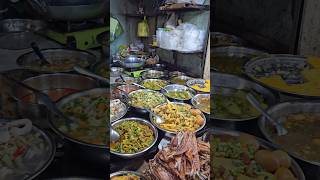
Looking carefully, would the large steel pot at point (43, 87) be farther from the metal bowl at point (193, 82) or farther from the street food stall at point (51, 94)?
the metal bowl at point (193, 82)

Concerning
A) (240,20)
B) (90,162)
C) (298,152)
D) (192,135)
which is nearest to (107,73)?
(90,162)

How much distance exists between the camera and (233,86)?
70cm

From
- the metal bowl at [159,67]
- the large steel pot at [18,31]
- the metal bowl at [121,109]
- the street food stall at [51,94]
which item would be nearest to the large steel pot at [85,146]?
the street food stall at [51,94]

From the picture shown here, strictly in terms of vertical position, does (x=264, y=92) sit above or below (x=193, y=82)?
above

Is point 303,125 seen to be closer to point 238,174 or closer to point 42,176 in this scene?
point 238,174

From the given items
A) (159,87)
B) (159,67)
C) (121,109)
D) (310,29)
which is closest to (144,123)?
(121,109)

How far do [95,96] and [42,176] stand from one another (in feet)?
0.65

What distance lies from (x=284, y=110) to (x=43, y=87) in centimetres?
52

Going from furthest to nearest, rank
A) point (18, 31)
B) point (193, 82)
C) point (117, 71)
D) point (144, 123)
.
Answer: point (193, 82)
point (117, 71)
point (144, 123)
point (18, 31)

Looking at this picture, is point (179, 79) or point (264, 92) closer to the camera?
point (264, 92)

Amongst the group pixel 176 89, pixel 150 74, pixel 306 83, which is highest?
pixel 306 83

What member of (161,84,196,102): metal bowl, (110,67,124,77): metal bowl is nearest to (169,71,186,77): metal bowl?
(161,84,196,102): metal bowl

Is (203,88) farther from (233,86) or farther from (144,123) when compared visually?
(233,86)

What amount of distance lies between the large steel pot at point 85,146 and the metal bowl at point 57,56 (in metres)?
0.06
